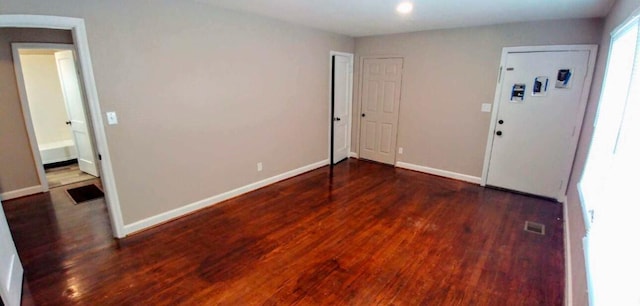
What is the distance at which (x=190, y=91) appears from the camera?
130 inches

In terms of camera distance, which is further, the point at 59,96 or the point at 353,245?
the point at 59,96

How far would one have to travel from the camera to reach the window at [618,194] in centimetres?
111

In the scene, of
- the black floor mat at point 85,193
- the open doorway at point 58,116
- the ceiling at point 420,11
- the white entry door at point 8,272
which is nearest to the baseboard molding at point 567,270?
the ceiling at point 420,11

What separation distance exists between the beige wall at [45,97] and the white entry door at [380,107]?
5779 millimetres

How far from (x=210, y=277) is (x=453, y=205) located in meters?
3.02

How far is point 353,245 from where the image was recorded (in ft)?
9.39

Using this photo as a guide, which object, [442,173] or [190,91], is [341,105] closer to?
[442,173]

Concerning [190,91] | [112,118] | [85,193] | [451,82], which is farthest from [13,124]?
[451,82]

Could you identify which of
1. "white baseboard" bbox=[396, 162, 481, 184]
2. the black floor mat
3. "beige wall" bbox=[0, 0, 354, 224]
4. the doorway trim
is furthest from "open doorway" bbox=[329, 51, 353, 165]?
the doorway trim

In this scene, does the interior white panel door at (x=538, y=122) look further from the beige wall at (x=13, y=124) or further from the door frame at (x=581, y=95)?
the beige wall at (x=13, y=124)

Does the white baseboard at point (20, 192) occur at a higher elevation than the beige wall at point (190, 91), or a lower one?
lower

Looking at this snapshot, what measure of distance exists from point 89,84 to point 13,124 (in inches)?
92.6

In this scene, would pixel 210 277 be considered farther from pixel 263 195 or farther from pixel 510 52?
pixel 510 52

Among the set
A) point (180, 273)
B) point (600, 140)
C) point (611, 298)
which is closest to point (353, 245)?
point (180, 273)
